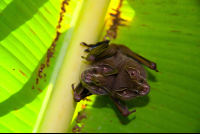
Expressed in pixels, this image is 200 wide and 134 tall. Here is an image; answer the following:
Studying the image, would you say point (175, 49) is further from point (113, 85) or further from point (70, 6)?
point (70, 6)

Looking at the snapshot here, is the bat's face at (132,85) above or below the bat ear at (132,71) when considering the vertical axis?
below

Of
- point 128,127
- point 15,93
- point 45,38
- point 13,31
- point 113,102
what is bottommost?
point 128,127

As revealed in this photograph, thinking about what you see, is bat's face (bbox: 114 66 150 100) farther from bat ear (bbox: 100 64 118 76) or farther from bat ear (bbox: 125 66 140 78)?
bat ear (bbox: 100 64 118 76)

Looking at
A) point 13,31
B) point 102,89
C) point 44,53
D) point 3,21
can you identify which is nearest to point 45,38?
point 44,53

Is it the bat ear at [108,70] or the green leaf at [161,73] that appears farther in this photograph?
the bat ear at [108,70]

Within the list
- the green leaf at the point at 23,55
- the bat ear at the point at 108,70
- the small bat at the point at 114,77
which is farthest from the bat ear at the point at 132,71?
the green leaf at the point at 23,55

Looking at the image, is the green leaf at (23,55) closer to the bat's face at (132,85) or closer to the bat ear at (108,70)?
the bat ear at (108,70)
